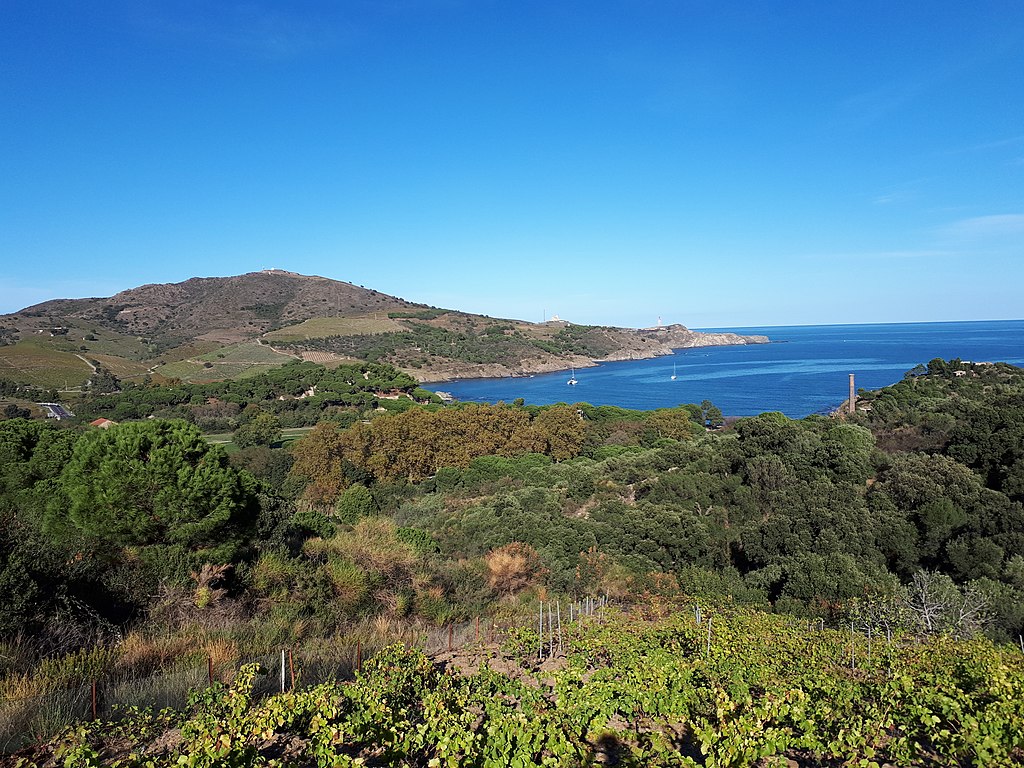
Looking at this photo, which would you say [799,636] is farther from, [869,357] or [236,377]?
[869,357]

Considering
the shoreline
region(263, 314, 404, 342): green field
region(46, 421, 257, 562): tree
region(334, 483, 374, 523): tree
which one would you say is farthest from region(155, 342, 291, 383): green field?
region(46, 421, 257, 562): tree

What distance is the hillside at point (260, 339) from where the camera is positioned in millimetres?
94750

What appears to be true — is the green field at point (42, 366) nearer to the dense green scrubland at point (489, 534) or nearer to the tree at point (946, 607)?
the dense green scrubland at point (489, 534)

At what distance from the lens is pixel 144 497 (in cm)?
1143

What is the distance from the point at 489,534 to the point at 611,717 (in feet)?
48.7

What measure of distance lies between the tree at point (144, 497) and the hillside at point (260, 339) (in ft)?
268

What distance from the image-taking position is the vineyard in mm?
4695

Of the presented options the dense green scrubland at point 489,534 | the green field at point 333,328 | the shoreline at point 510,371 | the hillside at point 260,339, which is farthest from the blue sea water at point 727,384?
the dense green scrubland at point 489,534

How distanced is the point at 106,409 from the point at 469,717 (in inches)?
2785

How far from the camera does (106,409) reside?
198ft

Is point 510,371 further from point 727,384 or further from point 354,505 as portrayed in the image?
point 354,505

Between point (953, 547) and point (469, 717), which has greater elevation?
point (469, 717)


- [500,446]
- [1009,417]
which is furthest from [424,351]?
[1009,417]

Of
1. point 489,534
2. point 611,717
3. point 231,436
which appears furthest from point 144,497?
point 231,436
